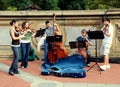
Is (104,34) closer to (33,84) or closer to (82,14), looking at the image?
(82,14)

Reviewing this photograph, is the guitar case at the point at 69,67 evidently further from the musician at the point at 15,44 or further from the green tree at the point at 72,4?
the green tree at the point at 72,4

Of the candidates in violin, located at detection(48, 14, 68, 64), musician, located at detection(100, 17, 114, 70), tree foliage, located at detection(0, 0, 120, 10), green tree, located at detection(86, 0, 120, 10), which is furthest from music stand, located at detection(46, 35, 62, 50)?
green tree, located at detection(86, 0, 120, 10)

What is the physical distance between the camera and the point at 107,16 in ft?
49.7

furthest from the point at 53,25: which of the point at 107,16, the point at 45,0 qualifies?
the point at 45,0

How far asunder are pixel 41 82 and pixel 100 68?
2.59m

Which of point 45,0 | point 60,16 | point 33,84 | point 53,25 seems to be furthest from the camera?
point 45,0

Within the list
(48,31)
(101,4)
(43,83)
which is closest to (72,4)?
(101,4)

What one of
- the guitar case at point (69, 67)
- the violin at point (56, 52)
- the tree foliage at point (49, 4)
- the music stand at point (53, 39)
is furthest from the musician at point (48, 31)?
the tree foliage at point (49, 4)

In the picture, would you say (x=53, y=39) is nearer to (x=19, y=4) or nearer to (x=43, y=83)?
(x=43, y=83)

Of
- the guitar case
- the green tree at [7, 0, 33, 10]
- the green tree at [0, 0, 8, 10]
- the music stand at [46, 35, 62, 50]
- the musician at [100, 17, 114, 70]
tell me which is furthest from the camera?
the green tree at [0, 0, 8, 10]

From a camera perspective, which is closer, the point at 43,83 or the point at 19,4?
the point at 43,83

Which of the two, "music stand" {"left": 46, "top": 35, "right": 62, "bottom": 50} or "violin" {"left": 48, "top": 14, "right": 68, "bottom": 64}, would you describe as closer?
"music stand" {"left": 46, "top": 35, "right": 62, "bottom": 50}

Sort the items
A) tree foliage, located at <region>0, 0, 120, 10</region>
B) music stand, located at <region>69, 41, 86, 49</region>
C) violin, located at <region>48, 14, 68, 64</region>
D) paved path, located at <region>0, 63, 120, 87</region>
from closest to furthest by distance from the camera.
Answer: paved path, located at <region>0, 63, 120, 87</region>
music stand, located at <region>69, 41, 86, 49</region>
violin, located at <region>48, 14, 68, 64</region>
tree foliage, located at <region>0, 0, 120, 10</region>

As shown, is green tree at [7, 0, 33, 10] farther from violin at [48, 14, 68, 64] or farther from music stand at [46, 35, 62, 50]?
music stand at [46, 35, 62, 50]
